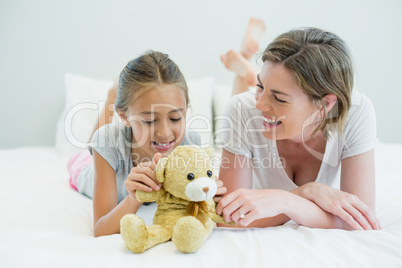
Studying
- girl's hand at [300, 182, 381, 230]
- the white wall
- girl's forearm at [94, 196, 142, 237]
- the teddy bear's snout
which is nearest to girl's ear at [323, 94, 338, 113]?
girl's hand at [300, 182, 381, 230]

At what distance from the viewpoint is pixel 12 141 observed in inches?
105

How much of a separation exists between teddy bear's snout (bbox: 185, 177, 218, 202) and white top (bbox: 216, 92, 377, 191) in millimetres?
424

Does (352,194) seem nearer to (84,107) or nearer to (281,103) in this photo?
(281,103)

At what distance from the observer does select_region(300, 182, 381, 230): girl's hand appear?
3.15 ft

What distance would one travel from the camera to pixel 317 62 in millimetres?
1014

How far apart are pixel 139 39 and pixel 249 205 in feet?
6.49

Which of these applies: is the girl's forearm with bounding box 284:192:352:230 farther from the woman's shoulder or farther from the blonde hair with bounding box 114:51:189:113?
the blonde hair with bounding box 114:51:189:113

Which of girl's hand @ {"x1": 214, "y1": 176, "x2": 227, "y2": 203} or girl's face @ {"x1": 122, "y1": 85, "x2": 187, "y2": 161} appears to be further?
girl's face @ {"x1": 122, "y1": 85, "x2": 187, "y2": 161}

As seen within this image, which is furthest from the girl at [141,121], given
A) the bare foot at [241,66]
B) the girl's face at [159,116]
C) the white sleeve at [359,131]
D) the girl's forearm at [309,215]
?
the bare foot at [241,66]

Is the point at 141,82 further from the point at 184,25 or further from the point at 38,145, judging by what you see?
the point at 38,145

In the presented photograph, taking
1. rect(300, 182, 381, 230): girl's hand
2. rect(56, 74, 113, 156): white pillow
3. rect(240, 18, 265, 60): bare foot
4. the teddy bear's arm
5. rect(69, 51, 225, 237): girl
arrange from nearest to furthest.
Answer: the teddy bear's arm → rect(300, 182, 381, 230): girl's hand → rect(69, 51, 225, 237): girl → rect(56, 74, 113, 156): white pillow → rect(240, 18, 265, 60): bare foot

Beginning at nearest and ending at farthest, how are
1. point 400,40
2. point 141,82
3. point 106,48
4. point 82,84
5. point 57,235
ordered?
1. point 57,235
2. point 141,82
3. point 82,84
4. point 106,48
5. point 400,40

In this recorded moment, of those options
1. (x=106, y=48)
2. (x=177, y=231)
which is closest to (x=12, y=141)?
(x=106, y=48)

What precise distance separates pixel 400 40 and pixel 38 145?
281 centimetres
